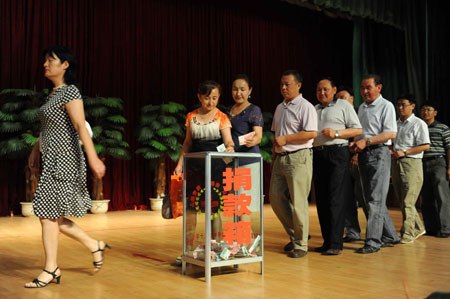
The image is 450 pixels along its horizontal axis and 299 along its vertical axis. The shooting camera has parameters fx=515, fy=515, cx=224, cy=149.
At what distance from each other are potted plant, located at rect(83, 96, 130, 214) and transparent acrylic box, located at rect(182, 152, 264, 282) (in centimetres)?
419

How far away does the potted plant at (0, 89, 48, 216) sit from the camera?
647 cm

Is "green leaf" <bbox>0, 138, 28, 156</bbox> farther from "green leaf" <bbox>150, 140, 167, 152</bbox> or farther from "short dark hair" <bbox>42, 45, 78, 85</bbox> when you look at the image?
"short dark hair" <bbox>42, 45, 78, 85</bbox>

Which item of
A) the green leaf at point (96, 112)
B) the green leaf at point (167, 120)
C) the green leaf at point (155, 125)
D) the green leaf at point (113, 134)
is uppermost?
the green leaf at point (96, 112)

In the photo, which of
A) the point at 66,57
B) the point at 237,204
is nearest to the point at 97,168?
the point at 66,57

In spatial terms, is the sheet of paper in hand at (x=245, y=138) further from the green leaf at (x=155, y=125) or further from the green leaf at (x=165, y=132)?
the green leaf at (x=155, y=125)

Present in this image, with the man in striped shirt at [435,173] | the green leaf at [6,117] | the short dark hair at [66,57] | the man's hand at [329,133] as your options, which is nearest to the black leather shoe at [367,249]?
the man's hand at [329,133]

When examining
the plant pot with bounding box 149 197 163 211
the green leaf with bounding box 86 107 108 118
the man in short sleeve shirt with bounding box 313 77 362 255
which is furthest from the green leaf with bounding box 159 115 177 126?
the man in short sleeve shirt with bounding box 313 77 362 255

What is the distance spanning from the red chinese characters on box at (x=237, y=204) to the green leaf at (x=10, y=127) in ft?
14.6

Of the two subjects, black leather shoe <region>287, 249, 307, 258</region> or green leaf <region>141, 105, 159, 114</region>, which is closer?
black leather shoe <region>287, 249, 307, 258</region>

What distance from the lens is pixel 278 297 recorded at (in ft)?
8.27

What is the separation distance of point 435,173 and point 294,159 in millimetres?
2074

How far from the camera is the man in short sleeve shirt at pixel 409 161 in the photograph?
14.8ft

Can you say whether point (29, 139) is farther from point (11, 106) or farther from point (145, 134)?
point (145, 134)

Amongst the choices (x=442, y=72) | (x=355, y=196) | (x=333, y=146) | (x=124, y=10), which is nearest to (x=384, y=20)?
Answer: (x=442, y=72)
